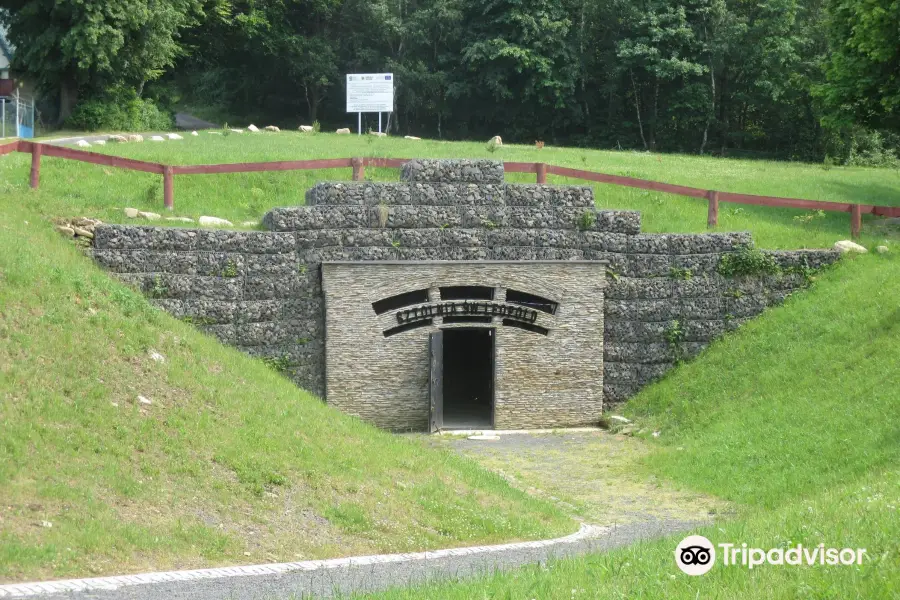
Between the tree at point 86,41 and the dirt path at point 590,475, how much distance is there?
73.1ft

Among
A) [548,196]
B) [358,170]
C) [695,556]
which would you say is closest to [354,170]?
[358,170]

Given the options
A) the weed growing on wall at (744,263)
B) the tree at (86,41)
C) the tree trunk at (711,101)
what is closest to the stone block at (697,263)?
the weed growing on wall at (744,263)

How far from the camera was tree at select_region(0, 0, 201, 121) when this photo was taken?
35438 mm

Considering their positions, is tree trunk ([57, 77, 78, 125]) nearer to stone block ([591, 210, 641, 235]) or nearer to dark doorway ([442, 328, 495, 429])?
dark doorway ([442, 328, 495, 429])

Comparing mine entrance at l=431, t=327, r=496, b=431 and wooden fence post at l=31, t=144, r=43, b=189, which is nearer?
wooden fence post at l=31, t=144, r=43, b=189

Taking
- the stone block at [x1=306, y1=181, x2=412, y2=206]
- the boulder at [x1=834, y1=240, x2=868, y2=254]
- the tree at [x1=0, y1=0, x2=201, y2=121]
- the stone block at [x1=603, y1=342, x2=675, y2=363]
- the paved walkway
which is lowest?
the paved walkway

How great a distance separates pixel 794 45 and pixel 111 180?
29.8 meters

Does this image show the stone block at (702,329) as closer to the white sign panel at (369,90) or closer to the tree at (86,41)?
the white sign panel at (369,90)

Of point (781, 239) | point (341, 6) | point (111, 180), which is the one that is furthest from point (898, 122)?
point (341, 6)

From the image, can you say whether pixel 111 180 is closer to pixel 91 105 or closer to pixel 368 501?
pixel 368 501

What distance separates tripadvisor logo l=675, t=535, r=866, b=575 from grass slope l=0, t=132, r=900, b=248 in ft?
45.7

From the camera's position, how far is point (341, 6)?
50188 mm

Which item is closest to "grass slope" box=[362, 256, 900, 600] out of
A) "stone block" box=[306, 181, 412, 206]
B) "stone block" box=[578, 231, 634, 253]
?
"stone block" box=[578, 231, 634, 253]

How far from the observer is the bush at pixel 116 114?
37312 millimetres
